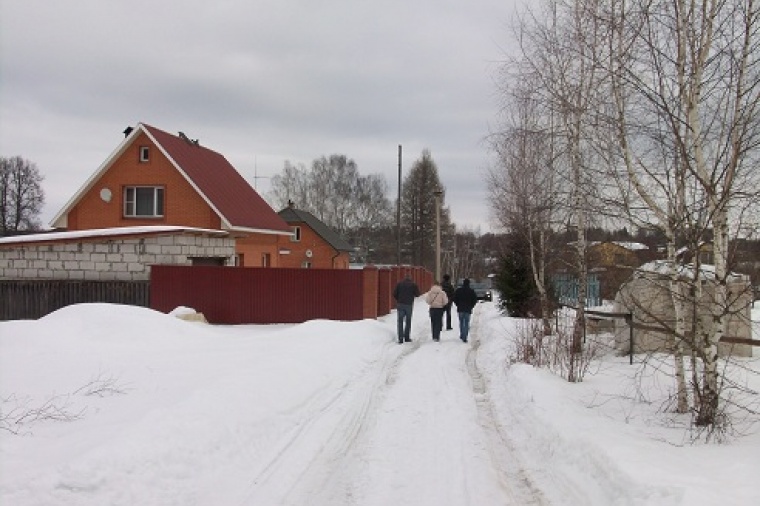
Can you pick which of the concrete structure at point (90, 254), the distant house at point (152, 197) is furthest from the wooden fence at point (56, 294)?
the distant house at point (152, 197)

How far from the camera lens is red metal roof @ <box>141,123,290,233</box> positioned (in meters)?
25.9

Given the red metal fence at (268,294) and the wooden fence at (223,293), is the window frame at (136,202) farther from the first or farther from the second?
the red metal fence at (268,294)

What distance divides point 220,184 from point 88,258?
1111cm

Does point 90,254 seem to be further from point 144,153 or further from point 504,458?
point 504,458

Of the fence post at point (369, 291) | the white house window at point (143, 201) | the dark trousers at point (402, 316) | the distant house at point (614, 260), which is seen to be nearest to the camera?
the distant house at point (614, 260)

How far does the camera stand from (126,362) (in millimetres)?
9211

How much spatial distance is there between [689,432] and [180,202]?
22.5 m

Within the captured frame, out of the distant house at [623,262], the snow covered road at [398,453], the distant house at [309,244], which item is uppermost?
the distant house at [309,244]

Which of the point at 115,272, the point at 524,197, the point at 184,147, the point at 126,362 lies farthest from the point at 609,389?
the point at 184,147

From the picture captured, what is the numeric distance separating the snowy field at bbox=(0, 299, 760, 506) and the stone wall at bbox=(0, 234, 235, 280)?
7053mm

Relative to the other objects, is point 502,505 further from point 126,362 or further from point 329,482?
point 126,362

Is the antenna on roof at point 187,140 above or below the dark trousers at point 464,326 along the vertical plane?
above

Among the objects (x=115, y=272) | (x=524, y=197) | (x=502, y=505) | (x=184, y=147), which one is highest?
(x=184, y=147)

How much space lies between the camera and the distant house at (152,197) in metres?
25.7
